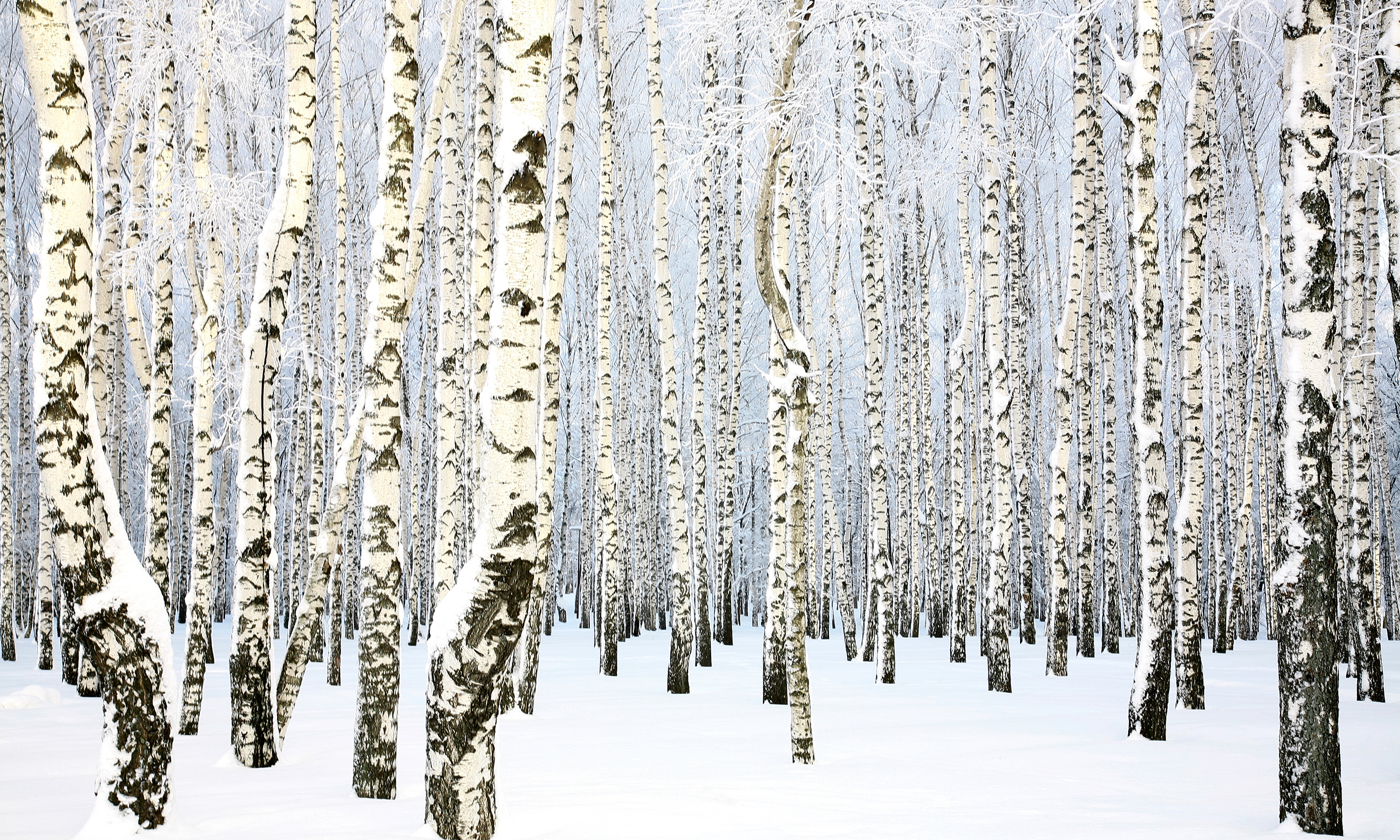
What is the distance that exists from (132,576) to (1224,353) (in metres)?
17.7

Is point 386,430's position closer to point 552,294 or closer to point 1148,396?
point 552,294

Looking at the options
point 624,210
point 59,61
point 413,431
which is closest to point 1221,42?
point 624,210

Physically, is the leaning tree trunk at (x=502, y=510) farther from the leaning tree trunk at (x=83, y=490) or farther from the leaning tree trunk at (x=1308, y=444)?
the leaning tree trunk at (x=1308, y=444)

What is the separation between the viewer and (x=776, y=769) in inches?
224

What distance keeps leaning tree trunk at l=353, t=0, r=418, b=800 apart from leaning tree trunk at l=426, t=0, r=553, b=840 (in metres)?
1.21

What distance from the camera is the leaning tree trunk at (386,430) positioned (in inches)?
183

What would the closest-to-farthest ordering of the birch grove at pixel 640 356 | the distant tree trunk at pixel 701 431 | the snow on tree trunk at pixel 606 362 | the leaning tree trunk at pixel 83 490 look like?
the leaning tree trunk at pixel 83 490 < the birch grove at pixel 640 356 < the snow on tree trunk at pixel 606 362 < the distant tree trunk at pixel 701 431

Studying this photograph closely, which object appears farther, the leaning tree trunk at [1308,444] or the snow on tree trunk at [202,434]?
the snow on tree trunk at [202,434]

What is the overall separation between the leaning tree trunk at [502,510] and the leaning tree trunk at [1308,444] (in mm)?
3243

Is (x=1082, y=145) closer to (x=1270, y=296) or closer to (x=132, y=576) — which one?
(x=1270, y=296)

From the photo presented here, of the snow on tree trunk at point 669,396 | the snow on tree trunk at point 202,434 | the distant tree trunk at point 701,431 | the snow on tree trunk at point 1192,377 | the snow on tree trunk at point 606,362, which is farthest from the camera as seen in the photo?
the distant tree trunk at point 701,431

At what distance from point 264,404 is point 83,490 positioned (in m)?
2.00

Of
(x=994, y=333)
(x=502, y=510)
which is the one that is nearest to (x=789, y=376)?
(x=502, y=510)

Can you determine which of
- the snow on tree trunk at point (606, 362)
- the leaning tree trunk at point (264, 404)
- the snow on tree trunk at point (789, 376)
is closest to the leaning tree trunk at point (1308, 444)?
the snow on tree trunk at point (789, 376)
